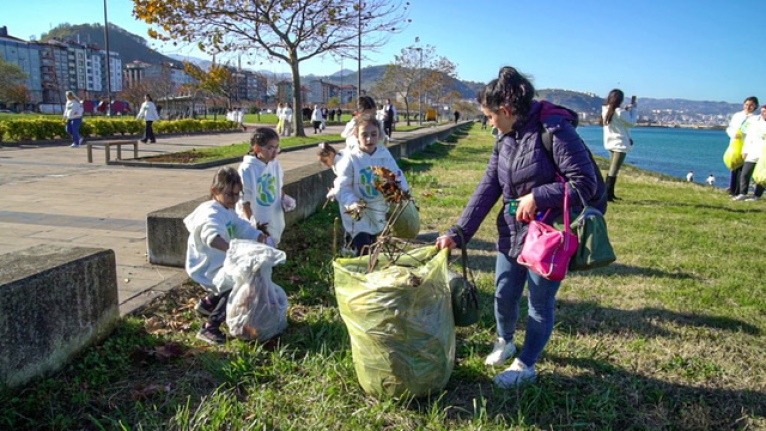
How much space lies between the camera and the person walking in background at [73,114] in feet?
50.9

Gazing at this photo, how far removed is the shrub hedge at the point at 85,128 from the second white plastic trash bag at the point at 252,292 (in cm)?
1663

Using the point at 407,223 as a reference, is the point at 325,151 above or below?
above

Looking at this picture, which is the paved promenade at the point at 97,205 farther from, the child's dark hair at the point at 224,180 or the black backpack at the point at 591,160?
the black backpack at the point at 591,160

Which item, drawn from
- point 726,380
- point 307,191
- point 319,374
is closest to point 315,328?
point 319,374

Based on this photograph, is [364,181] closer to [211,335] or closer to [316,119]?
[211,335]

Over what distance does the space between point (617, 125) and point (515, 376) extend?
7.12 metres

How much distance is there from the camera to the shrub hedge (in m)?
16.5

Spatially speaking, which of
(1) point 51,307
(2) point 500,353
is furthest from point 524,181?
(1) point 51,307

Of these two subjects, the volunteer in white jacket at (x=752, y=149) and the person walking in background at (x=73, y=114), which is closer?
the volunteer in white jacket at (x=752, y=149)

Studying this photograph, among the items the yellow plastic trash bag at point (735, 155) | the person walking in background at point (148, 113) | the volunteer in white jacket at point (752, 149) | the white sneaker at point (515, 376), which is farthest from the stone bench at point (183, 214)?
the person walking in background at point (148, 113)

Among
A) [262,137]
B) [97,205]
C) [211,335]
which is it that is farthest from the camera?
[97,205]

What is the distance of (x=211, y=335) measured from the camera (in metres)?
3.32

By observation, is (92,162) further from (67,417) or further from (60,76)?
(60,76)

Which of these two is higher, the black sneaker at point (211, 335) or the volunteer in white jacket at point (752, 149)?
the volunteer in white jacket at point (752, 149)
